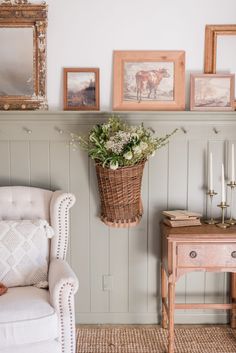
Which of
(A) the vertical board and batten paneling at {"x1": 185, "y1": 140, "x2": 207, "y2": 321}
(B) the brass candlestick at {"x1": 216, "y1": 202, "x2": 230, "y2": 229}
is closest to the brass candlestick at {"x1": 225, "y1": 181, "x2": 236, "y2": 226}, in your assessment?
(B) the brass candlestick at {"x1": 216, "y1": 202, "x2": 230, "y2": 229}

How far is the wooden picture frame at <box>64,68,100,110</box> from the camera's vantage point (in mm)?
3105

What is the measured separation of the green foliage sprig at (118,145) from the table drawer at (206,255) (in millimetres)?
599

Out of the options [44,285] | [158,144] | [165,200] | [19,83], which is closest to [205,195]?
[165,200]

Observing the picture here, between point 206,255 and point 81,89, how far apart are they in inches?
54.2

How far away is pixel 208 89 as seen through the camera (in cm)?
312

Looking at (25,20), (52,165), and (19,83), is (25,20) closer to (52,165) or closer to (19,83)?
(19,83)

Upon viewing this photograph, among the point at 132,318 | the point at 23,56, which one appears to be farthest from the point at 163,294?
the point at 23,56

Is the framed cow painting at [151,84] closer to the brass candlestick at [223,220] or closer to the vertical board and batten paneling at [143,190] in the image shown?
the vertical board and batten paneling at [143,190]

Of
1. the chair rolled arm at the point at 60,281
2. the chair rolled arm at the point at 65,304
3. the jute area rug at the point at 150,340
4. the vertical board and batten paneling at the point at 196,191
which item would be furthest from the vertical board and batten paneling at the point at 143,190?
the chair rolled arm at the point at 65,304

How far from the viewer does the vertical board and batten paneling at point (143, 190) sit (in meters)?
3.08

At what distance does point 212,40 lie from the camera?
10.2 feet

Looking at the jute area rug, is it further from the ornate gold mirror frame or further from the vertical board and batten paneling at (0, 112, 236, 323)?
the ornate gold mirror frame

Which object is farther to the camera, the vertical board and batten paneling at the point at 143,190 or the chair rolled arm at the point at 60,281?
the vertical board and batten paneling at the point at 143,190

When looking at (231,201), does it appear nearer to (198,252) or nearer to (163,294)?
(198,252)
